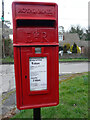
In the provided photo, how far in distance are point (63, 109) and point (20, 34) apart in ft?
6.81

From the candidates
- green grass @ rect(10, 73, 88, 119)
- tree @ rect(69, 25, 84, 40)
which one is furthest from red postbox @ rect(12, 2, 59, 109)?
tree @ rect(69, 25, 84, 40)

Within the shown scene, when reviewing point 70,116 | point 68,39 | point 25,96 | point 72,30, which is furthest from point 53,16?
point 72,30

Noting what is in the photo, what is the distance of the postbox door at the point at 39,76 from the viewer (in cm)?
178

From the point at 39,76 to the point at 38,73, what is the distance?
5cm

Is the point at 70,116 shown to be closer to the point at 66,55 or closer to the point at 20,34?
the point at 20,34

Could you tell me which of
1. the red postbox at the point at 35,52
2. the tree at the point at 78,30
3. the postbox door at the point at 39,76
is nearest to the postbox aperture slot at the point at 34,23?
the red postbox at the point at 35,52

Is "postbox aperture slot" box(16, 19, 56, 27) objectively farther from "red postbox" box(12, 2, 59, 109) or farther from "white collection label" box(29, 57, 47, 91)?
"white collection label" box(29, 57, 47, 91)

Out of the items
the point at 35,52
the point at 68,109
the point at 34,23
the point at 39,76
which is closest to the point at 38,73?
the point at 39,76

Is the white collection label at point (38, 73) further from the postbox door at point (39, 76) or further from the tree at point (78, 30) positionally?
the tree at point (78, 30)

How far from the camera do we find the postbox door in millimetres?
1780

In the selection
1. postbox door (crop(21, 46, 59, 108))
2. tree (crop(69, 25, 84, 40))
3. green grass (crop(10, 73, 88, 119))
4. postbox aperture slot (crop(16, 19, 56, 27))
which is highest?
tree (crop(69, 25, 84, 40))

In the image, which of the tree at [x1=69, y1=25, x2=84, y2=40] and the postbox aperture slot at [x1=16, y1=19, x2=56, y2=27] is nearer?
the postbox aperture slot at [x1=16, y1=19, x2=56, y2=27]

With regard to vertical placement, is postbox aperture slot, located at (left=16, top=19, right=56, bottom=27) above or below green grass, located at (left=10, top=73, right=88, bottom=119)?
above

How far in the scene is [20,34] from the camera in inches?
69.5
